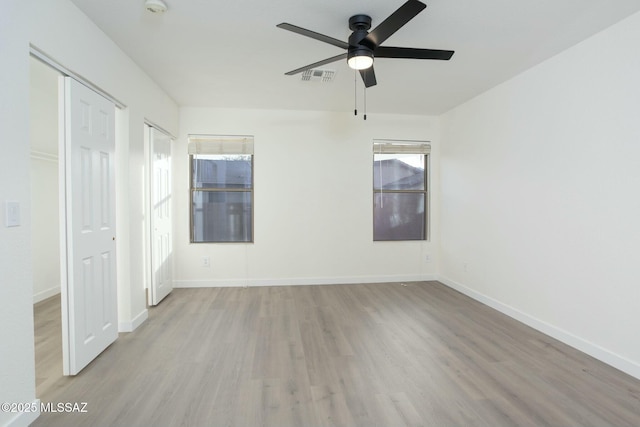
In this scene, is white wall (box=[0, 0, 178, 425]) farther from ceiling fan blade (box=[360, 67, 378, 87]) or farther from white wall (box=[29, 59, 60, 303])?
ceiling fan blade (box=[360, 67, 378, 87])

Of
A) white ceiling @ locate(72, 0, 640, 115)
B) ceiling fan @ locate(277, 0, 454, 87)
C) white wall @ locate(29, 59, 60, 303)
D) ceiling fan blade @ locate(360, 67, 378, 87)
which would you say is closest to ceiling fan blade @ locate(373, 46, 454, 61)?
ceiling fan @ locate(277, 0, 454, 87)

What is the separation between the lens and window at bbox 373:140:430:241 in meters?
4.71

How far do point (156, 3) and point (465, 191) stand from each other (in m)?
3.88

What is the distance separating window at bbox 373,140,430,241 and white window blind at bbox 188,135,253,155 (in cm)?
194

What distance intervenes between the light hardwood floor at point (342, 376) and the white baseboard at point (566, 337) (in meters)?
0.07

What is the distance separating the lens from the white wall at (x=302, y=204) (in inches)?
171

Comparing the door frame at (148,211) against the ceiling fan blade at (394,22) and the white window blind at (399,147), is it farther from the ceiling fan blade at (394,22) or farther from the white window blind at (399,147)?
the white window blind at (399,147)

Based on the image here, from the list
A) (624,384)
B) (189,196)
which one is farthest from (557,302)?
(189,196)

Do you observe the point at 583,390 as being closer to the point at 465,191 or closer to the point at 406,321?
the point at 406,321

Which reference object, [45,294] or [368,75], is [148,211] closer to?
[45,294]

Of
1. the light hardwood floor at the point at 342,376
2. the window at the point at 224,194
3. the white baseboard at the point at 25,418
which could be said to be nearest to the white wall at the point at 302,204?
the window at the point at 224,194

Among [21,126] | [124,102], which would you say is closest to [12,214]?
[21,126]

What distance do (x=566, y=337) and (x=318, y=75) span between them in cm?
339

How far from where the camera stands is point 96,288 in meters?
2.37
